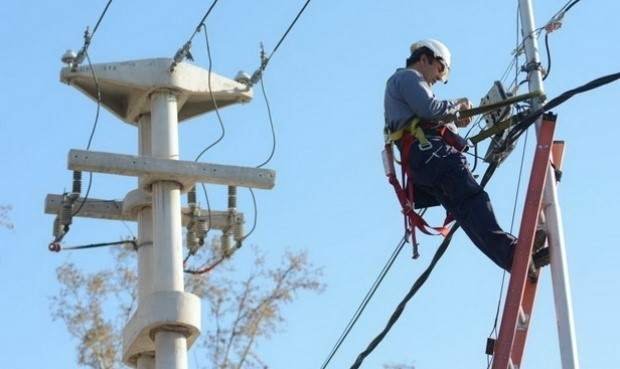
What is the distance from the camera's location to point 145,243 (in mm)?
12172

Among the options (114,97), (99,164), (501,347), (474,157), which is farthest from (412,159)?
(114,97)

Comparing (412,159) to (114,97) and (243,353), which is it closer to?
(114,97)

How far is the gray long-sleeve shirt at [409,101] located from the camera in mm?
8516

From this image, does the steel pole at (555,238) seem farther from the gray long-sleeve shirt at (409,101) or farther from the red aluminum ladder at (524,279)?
the gray long-sleeve shirt at (409,101)

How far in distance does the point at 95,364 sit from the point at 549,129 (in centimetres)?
1537

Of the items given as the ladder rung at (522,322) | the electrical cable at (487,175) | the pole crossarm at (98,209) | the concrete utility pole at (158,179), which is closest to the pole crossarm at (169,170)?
the concrete utility pole at (158,179)

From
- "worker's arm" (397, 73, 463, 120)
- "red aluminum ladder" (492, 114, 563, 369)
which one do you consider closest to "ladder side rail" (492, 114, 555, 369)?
"red aluminum ladder" (492, 114, 563, 369)

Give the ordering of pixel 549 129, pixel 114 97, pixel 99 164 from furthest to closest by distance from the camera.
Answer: pixel 114 97 < pixel 99 164 < pixel 549 129

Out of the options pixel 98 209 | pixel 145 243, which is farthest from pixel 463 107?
pixel 98 209

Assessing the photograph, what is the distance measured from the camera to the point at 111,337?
2306cm

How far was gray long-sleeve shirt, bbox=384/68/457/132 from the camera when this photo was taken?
852cm

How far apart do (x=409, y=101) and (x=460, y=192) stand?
54 cm

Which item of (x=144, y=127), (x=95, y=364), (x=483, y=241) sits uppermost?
(x=95, y=364)

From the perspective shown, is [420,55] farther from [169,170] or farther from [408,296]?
[169,170]
